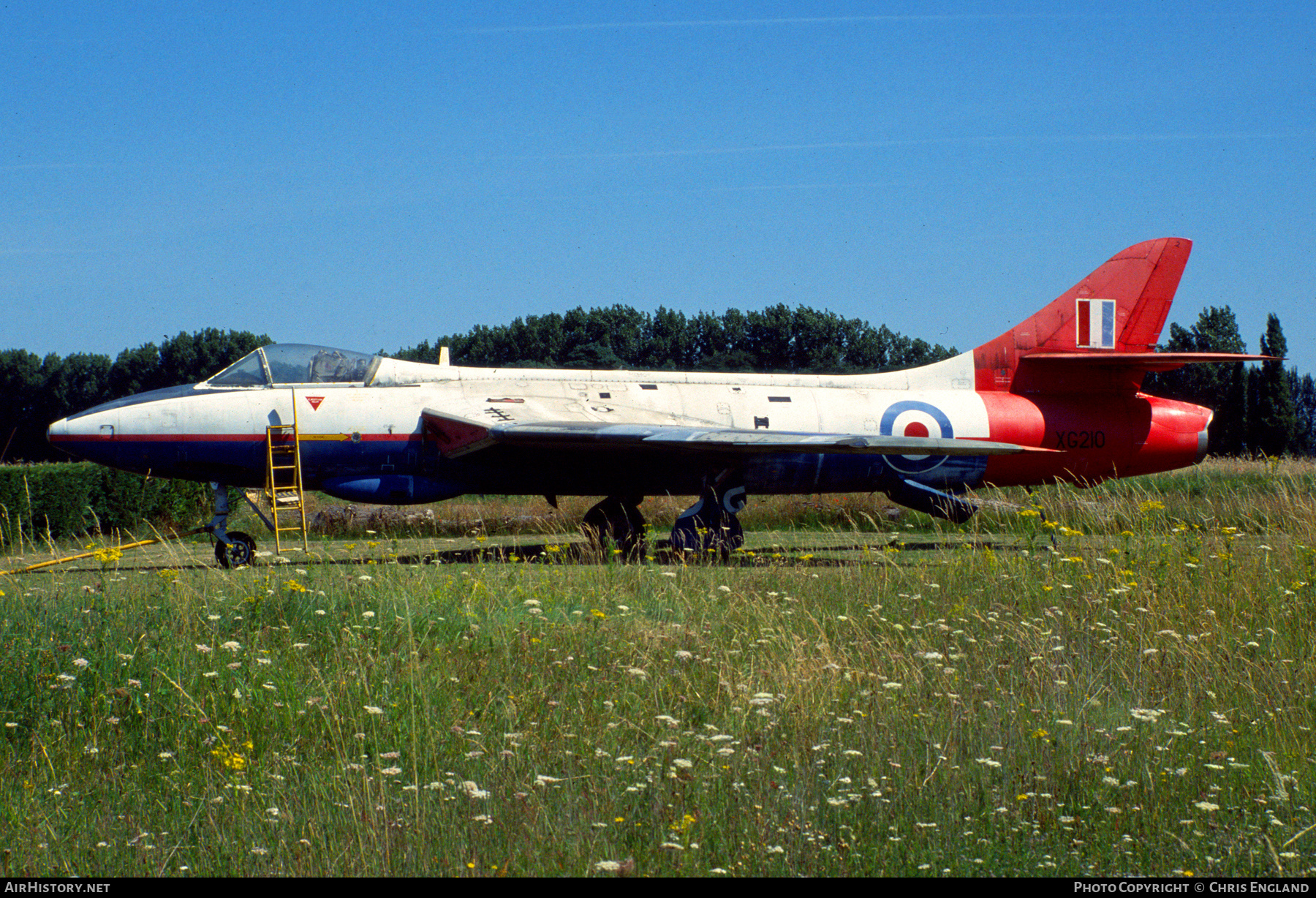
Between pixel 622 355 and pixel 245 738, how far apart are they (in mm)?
70220

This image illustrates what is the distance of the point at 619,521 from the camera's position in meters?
16.4

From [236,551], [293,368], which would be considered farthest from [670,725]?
[293,368]

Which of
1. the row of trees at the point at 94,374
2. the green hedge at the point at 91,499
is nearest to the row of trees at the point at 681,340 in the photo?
the row of trees at the point at 94,374

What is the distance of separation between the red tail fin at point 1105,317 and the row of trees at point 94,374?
67931mm

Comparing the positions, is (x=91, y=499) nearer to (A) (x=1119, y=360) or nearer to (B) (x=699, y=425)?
(B) (x=699, y=425)

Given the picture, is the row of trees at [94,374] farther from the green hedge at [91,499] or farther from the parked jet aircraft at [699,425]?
the parked jet aircraft at [699,425]

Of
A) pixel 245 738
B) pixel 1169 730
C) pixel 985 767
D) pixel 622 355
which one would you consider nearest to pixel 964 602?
pixel 1169 730

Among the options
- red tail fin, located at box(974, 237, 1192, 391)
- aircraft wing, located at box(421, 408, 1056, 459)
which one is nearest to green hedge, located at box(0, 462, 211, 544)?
aircraft wing, located at box(421, 408, 1056, 459)

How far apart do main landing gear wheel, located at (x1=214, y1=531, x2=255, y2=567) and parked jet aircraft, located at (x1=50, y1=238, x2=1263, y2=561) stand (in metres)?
0.04

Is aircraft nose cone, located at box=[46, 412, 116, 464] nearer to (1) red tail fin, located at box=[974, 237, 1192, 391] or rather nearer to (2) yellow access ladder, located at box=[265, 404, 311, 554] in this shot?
(2) yellow access ladder, located at box=[265, 404, 311, 554]

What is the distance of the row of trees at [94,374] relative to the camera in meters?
75.0

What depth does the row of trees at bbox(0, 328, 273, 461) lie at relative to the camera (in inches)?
2953

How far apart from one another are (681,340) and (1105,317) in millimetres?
59418

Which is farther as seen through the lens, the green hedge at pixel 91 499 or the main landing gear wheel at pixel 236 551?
the green hedge at pixel 91 499
